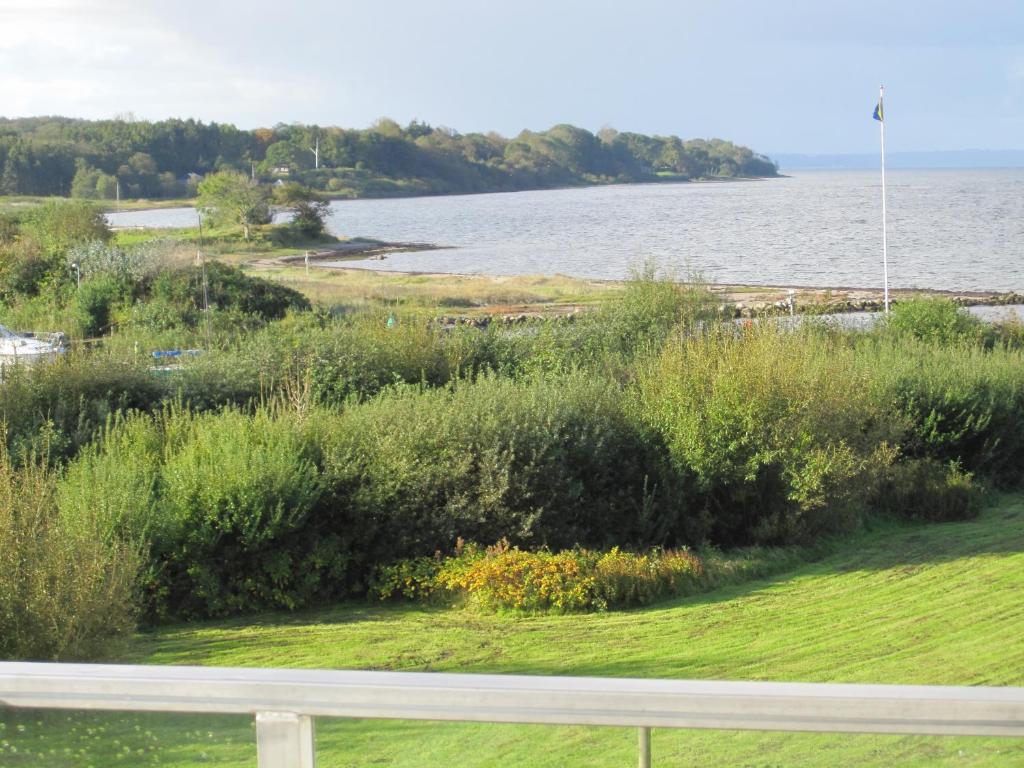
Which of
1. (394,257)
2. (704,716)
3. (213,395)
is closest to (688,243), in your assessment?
(394,257)

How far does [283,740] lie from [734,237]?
361 feet

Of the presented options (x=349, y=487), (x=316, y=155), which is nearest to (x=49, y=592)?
(x=349, y=487)

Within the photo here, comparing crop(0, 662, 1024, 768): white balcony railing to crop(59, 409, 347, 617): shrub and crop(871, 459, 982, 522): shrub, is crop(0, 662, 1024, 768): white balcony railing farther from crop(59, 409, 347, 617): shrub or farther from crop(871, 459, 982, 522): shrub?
crop(871, 459, 982, 522): shrub

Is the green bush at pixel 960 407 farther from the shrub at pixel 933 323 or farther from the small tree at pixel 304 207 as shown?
the small tree at pixel 304 207

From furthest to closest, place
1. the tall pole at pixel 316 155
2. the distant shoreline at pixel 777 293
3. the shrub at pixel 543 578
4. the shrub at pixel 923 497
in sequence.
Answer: the tall pole at pixel 316 155, the distant shoreline at pixel 777 293, the shrub at pixel 923 497, the shrub at pixel 543 578

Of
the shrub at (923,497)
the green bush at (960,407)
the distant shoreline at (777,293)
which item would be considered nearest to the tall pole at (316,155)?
the distant shoreline at (777,293)

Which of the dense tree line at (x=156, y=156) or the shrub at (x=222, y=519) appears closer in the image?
the shrub at (x=222, y=519)

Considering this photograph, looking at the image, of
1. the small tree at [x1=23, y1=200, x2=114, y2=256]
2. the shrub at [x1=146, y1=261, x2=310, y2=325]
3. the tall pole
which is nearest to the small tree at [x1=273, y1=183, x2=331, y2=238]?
the small tree at [x1=23, y1=200, x2=114, y2=256]

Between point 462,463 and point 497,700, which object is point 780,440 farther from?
point 497,700

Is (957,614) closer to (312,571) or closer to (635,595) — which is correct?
(635,595)

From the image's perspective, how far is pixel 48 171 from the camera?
430 feet

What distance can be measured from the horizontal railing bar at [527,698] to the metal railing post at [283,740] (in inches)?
0.9

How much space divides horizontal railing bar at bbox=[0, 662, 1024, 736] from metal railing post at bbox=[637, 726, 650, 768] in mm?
55

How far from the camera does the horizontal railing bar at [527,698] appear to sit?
2059 millimetres
